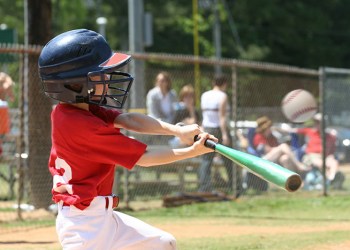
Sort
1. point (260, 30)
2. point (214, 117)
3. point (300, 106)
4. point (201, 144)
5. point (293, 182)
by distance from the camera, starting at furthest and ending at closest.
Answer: point (260, 30) < point (214, 117) < point (300, 106) < point (201, 144) < point (293, 182)

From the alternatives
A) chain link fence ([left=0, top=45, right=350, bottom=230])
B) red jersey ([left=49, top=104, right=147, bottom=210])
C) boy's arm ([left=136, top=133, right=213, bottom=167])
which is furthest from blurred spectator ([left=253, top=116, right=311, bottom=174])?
red jersey ([left=49, top=104, right=147, bottom=210])

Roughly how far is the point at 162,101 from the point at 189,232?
12.7ft

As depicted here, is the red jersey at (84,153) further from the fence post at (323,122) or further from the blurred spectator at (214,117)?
the fence post at (323,122)

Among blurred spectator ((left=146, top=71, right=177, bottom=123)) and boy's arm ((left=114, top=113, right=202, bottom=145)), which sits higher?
boy's arm ((left=114, top=113, right=202, bottom=145))

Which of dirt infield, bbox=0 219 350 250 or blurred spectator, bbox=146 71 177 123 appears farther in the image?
blurred spectator, bbox=146 71 177 123

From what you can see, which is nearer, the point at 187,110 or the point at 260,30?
the point at 187,110

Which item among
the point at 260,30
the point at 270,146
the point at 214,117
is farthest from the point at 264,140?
the point at 260,30

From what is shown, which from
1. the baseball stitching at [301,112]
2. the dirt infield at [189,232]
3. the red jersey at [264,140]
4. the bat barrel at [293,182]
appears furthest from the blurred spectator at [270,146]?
the bat barrel at [293,182]

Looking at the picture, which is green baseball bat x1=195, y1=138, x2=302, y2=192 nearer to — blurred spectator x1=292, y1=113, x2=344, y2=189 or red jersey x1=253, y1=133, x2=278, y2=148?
red jersey x1=253, y1=133, x2=278, y2=148

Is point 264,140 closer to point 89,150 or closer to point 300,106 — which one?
point 300,106

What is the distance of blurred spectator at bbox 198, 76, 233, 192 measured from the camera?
1293 cm

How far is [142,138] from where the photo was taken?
13.1 metres

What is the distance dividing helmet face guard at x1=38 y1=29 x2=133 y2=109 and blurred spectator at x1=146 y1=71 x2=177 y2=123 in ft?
25.6

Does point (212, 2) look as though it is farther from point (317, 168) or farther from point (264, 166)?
point (264, 166)
